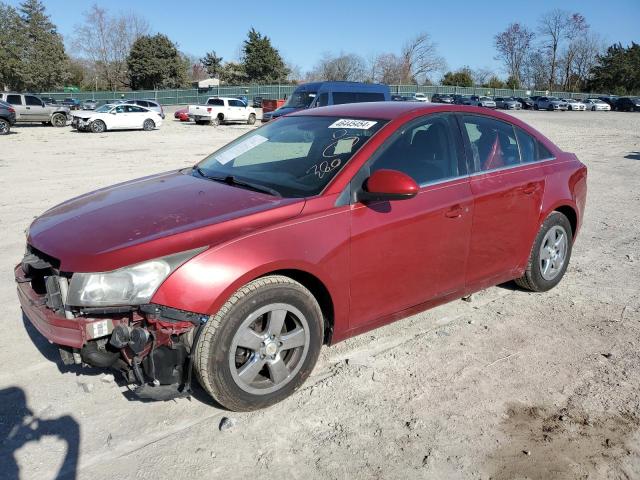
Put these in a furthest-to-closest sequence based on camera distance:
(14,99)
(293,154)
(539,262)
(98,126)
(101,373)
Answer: (14,99) < (98,126) < (539,262) < (293,154) < (101,373)

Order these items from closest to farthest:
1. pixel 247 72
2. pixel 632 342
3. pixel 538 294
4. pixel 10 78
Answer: pixel 632 342
pixel 538 294
pixel 10 78
pixel 247 72

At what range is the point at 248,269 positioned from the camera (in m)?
2.73

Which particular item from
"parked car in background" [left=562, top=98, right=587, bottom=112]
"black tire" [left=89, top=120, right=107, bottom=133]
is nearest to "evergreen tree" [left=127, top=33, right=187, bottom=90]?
"black tire" [left=89, top=120, right=107, bottom=133]

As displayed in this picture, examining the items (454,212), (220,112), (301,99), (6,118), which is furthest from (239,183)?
(220,112)

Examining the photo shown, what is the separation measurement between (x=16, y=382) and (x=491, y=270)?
134 inches

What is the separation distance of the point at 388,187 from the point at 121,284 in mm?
1569

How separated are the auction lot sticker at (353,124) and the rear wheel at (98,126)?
24542 mm

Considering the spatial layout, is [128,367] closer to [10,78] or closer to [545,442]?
[545,442]

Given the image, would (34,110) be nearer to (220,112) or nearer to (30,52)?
(220,112)

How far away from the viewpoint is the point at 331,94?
19.7 meters

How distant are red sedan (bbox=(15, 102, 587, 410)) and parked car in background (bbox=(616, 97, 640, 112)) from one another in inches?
2506

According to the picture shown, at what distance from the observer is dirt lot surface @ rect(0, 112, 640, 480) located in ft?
8.57

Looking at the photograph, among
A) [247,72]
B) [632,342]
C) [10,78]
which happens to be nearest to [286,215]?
[632,342]

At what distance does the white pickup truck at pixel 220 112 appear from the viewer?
3108 centimetres
